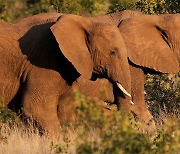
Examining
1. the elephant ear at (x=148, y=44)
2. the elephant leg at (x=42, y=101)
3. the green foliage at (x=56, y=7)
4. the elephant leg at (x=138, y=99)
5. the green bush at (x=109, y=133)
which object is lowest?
the green foliage at (x=56, y=7)

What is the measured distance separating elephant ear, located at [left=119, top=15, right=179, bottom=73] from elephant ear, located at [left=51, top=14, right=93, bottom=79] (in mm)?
1883

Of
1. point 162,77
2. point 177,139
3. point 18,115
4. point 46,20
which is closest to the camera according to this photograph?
point 177,139

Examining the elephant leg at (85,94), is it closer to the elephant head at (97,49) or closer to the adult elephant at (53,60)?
the adult elephant at (53,60)

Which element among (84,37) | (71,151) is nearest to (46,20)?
(84,37)

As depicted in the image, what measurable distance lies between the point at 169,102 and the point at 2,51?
3.46 m

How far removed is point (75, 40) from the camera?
1077 cm

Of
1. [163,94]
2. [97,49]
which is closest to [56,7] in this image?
[163,94]

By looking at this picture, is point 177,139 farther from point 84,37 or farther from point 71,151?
point 84,37

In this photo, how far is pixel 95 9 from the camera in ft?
67.6

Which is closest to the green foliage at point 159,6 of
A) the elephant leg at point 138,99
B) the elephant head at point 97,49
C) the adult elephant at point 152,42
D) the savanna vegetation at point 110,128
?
the savanna vegetation at point 110,128

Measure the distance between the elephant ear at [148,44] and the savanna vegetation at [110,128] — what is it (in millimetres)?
492

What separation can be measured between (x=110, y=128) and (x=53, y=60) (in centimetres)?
399

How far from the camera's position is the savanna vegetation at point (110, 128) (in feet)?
20.4

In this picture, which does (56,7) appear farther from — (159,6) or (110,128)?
(110,128)
